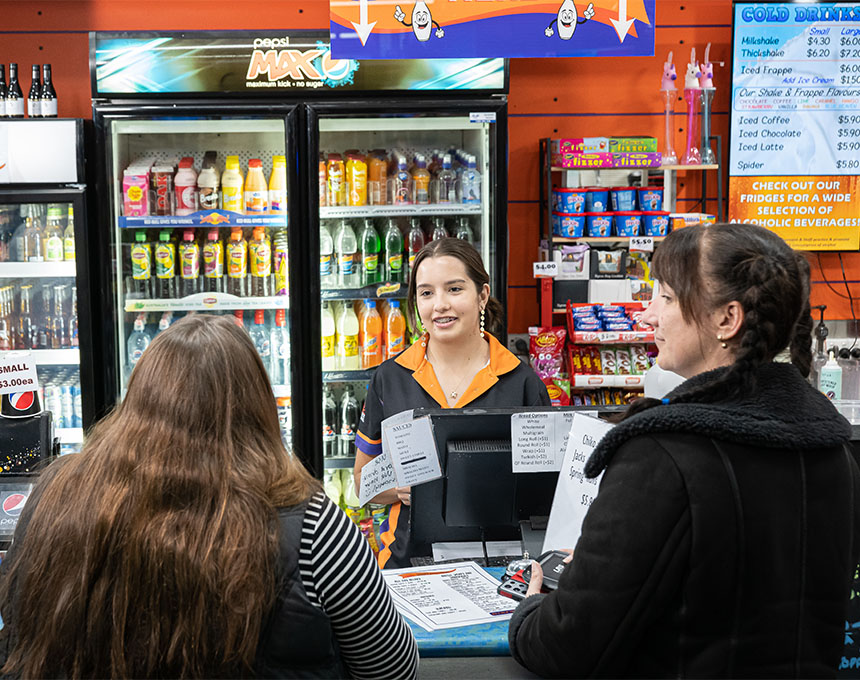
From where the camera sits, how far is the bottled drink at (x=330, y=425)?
427 cm

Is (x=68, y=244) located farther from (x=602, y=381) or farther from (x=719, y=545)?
(x=719, y=545)

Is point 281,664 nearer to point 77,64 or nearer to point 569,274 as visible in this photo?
point 569,274

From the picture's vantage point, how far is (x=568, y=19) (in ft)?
11.1

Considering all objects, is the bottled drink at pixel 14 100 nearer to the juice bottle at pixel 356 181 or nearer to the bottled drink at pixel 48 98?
the bottled drink at pixel 48 98

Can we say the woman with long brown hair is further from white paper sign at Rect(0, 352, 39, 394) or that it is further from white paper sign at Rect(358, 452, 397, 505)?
white paper sign at Rect(0, 352, 39, 394)

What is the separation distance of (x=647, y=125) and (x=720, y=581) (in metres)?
3.92

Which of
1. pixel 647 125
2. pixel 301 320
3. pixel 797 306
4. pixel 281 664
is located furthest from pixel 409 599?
pixel 647 125

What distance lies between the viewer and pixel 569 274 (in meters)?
4.38

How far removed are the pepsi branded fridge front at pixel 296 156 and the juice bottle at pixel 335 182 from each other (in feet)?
0.05

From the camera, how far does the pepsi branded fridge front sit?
145 inches

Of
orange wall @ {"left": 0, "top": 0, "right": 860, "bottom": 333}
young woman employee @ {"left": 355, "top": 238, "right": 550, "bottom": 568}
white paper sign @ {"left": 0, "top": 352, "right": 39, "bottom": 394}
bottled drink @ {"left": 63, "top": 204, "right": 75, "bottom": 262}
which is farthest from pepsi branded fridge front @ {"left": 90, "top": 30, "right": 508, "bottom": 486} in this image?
white paper sign @ {"left": 0, "top": 352, "right": 39, "bottom": 394}

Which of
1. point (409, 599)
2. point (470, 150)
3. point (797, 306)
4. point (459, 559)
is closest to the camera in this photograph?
point (797, 306)

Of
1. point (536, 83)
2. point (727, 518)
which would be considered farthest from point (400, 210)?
point (727, 518)

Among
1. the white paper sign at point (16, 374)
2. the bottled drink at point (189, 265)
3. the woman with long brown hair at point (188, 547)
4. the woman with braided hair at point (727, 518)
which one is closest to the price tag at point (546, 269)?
the bottled drink at point (189, 265)
